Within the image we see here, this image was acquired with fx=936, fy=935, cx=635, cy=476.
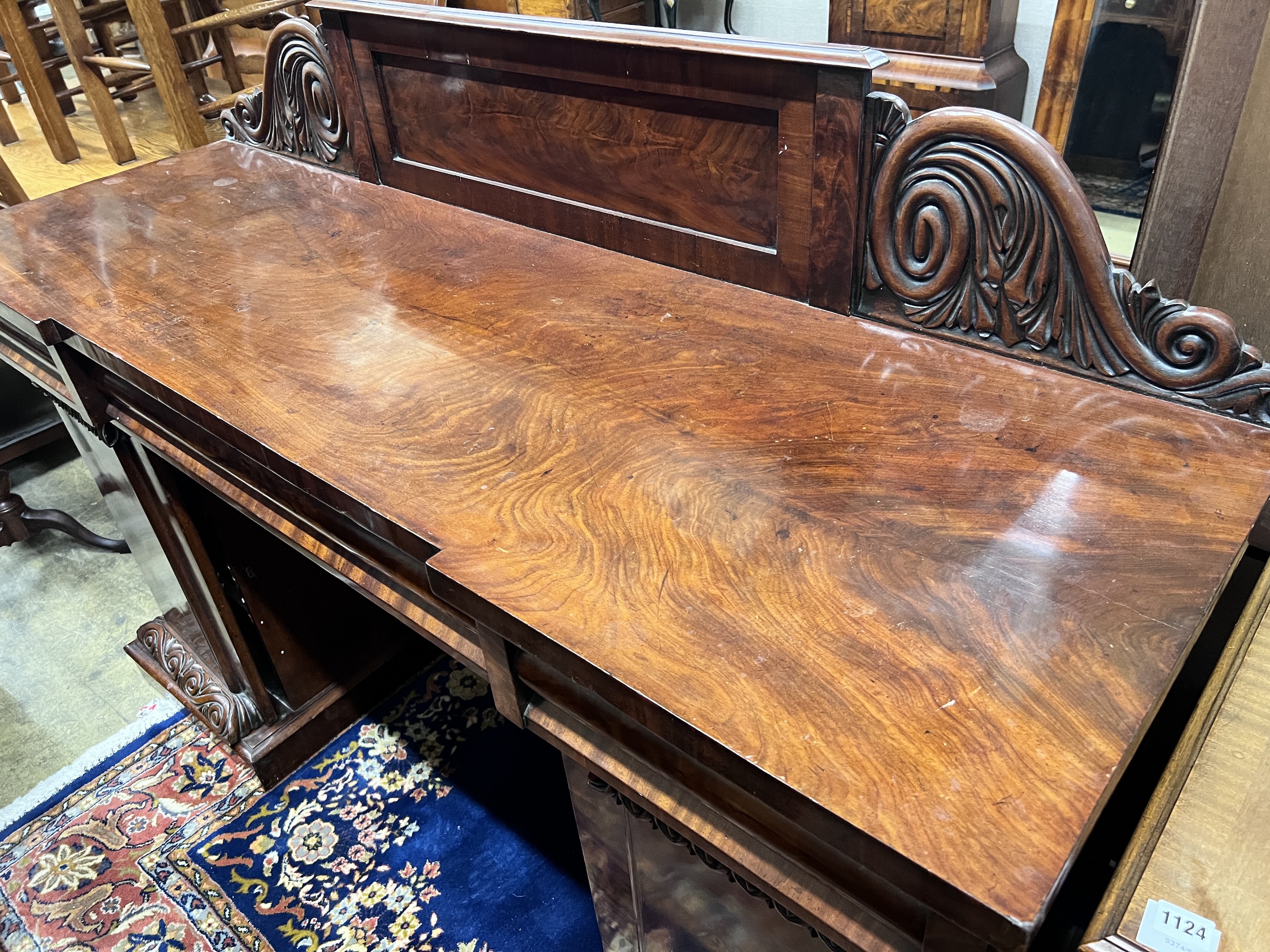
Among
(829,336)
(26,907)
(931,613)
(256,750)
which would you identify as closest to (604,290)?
(829,336)

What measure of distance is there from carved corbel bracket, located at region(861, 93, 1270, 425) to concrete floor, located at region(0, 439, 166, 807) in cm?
173

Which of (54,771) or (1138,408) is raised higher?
(1138,408)

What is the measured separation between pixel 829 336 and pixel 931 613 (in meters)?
0.39

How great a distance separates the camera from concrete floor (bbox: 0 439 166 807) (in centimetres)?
183

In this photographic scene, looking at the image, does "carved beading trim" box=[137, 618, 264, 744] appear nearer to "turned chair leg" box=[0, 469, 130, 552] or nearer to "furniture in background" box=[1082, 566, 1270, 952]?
"turned chair leg" box=[0, 469, 130, 552]

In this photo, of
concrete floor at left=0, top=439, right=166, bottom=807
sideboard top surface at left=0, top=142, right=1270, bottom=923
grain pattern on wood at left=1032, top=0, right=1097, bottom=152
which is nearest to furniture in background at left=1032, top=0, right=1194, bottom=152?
grain pattern on wood at left=1032, top=0, right=1097, bottom=152

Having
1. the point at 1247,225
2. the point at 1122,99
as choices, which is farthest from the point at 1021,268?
the point at 1122,99

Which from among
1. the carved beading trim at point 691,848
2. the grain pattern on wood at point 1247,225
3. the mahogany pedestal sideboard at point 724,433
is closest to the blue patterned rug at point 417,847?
the mahogany pedestal sideboard at point 724,433

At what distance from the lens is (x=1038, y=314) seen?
86 centimetres

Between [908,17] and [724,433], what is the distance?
1.69 meters

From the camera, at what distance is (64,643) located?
2.04 metres

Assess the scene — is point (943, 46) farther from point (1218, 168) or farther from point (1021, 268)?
point (1021, 268)

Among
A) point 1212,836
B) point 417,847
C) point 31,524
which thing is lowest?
point 417,847

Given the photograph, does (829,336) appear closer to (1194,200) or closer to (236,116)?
(1194,200)
